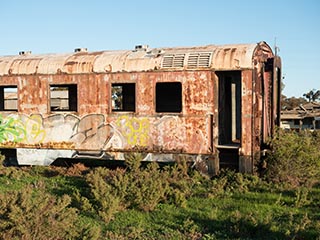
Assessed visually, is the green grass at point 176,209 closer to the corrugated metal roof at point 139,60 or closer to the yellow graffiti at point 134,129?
the yellow graffiti at point 134,129

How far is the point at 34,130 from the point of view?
10758 millimetres

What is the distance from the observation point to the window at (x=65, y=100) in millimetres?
12359

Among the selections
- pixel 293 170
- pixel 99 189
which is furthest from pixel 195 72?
pixel 99 189

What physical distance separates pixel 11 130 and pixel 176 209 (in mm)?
5691

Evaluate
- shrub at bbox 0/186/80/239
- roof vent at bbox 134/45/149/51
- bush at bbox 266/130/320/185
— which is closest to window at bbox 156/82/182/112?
roof vent at bbox 134/45/149/51

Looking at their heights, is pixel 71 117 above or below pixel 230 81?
below

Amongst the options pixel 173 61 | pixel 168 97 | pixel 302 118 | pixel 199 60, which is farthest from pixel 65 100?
pixel 302 118

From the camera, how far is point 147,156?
9719mm

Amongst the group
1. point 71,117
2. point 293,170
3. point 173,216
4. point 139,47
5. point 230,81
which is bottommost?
point 173,216

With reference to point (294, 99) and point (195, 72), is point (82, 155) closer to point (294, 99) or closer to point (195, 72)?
point (195, 72)

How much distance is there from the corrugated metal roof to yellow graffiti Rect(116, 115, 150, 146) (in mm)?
1147

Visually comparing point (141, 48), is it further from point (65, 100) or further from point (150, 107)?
point (65, 100)

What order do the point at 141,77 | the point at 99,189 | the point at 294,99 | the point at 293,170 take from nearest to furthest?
the point at 99,189 → the point at 293,170 → the point at 141,77 → the point at 294,99

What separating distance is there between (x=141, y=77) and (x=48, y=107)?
2.57 meters
